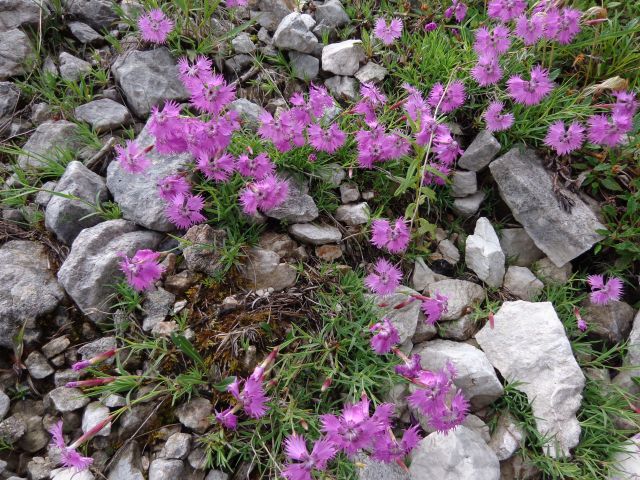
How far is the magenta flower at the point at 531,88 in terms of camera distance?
2861 mm

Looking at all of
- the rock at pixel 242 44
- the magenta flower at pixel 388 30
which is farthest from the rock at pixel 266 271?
the magenta flower at pixel 388 30

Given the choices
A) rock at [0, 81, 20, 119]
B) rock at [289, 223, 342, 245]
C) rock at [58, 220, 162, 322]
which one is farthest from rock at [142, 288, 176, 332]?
rock at [0, 81, 20, 119]

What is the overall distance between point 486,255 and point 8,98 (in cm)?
316

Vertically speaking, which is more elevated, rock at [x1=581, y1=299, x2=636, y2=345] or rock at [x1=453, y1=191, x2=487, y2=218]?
rock at [x1=453, y1=191, x2=487, y2=218]

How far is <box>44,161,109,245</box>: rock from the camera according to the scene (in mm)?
2691

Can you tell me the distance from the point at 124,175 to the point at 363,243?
4.79 ft

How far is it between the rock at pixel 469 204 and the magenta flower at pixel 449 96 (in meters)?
0.57

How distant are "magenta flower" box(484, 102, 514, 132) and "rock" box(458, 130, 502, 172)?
0.08 m

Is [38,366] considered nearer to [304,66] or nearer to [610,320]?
[304,66]

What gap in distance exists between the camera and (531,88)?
9.45 ft

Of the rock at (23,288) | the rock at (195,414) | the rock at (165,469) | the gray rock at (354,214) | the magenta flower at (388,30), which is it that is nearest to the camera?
the rock at (165,469)

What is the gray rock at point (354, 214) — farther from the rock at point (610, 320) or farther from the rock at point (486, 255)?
the rock at point (610, 320)

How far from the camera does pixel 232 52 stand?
346cm

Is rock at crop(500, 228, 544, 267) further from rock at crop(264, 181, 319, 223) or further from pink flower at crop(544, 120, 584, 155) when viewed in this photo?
rock at crop(264, 181, 319, 223)
